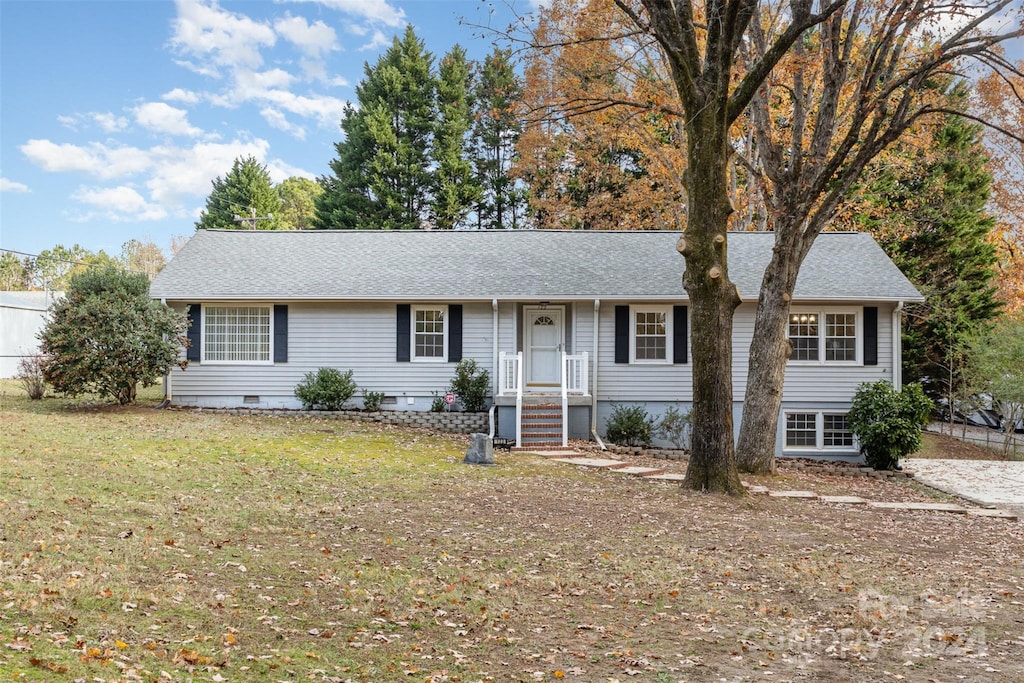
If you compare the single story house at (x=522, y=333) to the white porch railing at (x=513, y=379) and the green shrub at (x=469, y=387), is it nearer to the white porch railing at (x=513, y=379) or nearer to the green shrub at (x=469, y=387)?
the white porch railing at (x=513, y=379)

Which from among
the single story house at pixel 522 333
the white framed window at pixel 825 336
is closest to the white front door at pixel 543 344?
the single story house at pixel 522 333

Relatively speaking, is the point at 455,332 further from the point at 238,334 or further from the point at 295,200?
the point at 295,200

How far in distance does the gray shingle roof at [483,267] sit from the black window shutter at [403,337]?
587 millimetres

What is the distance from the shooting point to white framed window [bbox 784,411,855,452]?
53.4 feet

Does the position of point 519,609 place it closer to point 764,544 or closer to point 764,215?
point 764,544

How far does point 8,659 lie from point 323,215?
102 ft

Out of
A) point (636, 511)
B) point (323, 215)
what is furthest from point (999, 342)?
point (323, 215)

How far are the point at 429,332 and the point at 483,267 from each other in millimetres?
2141

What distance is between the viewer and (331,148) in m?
34.3

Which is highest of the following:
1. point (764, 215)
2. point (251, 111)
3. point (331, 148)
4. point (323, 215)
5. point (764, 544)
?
point (251, 111)

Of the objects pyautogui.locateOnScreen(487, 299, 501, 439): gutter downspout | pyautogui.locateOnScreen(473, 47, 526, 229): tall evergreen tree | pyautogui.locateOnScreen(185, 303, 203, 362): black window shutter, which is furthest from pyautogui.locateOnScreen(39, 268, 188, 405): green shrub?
pyautogui.locateOnScreen(473, 47, 526, 229): tall evergreen tree

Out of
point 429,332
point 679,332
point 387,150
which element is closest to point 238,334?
point 429,332

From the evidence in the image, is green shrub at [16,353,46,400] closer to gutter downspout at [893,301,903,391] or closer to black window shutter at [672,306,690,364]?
black window shutter at [672,306,690,364]

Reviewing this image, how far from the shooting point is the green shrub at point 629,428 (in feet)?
51.7
